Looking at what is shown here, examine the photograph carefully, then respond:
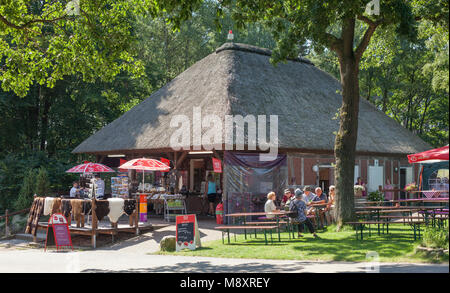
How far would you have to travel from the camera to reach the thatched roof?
20875 millimetres

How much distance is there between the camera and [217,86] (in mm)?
22234

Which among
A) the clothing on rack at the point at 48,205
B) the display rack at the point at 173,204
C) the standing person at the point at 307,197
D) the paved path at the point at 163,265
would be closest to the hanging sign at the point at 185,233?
the paved path at the point at 163,265

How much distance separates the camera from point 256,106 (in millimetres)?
21078

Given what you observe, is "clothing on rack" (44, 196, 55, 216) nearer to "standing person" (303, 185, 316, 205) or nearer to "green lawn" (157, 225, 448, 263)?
"green lawn" (157, 225, 448, 263)

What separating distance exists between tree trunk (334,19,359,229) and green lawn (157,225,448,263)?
0.77 m

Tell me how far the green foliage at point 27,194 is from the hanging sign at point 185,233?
1242 centimetres

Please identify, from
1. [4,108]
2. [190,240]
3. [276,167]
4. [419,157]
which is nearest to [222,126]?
[276,167]

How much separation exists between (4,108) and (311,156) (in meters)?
19.3

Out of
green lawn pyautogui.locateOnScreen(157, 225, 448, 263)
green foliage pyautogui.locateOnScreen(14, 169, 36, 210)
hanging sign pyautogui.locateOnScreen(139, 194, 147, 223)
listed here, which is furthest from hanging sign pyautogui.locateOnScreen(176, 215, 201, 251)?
green foliage pyautogui.locateOnScreen(14, 169, 36, 210)

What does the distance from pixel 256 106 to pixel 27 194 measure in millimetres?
11800

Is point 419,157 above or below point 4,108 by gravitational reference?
below

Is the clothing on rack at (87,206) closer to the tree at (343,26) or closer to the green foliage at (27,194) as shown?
the green foliage at (27,194)

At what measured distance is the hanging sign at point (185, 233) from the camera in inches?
527

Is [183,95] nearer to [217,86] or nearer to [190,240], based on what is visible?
[217,86]
